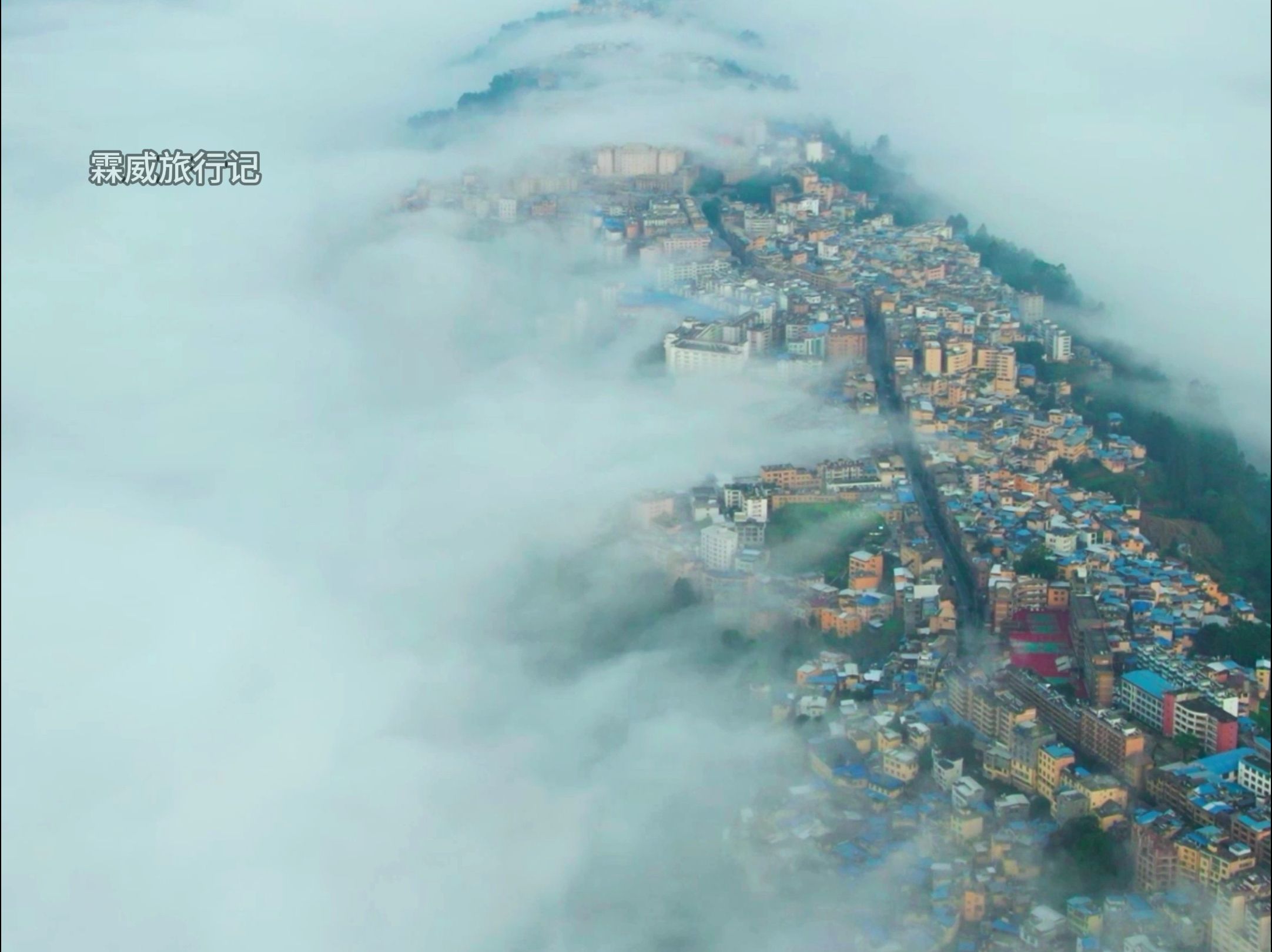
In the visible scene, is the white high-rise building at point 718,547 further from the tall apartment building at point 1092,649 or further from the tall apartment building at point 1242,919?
the tall apartment building at point 1242,919

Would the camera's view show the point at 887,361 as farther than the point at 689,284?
No

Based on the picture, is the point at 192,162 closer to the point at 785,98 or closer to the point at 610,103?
the point at 610,103

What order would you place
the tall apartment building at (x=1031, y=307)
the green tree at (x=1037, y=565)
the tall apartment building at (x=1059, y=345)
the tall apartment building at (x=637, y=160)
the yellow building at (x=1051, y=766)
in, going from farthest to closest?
the tall apartment building at (x=637, y=160) → the tall apartment building at (x=1031, y=307) → the tall apartment building at (x=1059, y=345) → the green tree at (x=1037, y=565) → the yellow building at (x=1051, y=766)

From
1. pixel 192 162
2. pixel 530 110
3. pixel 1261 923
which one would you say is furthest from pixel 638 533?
pixel 530 110

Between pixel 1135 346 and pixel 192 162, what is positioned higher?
pixel 192 162

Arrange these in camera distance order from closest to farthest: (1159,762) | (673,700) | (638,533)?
(1159,762) < (673,700) < (638,533)

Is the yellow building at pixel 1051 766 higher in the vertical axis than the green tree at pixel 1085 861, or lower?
higher

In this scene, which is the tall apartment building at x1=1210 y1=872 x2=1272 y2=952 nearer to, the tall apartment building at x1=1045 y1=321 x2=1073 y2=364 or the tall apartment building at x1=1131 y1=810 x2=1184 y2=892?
the tall apartment building at x1=1131 y1=810 x2=1184 y2=892

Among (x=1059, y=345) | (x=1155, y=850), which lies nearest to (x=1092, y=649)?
(x=1155, y=850)

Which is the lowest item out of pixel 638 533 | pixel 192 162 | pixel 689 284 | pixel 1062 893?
pixel 1062 893

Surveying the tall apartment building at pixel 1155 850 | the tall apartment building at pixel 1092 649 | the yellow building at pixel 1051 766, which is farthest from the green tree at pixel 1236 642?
the tall apartment building at pixel 1155 850
